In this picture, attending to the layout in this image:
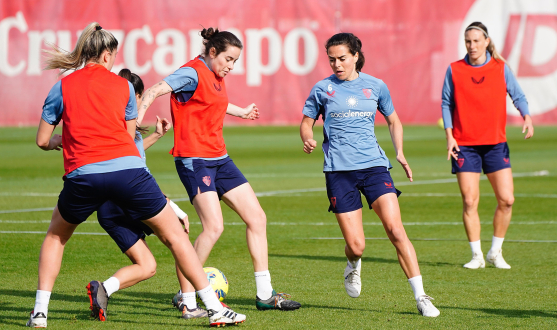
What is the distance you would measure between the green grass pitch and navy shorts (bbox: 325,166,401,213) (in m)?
0.78

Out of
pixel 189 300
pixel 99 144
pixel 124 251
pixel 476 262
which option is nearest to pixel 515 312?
pixel 476 262

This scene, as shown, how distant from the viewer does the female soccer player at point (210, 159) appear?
20.0 ft

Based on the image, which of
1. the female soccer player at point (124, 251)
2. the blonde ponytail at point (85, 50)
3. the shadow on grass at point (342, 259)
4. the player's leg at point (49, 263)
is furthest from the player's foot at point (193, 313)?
the shadow on grass at point (342, 259)

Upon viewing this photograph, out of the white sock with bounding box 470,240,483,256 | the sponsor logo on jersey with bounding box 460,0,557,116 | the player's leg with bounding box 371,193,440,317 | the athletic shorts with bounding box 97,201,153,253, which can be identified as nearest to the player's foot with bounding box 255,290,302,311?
the player's leg with bounding box 371,193,440,317

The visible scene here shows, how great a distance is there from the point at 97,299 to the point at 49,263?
18.1 inches

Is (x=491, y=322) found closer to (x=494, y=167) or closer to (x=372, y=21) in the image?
(x=494, y=167)

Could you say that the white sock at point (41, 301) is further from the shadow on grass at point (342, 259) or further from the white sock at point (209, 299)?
the shadow on grass at point (342, 259)

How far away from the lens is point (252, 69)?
29.4 metres

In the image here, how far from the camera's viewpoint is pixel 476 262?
25.9 feet

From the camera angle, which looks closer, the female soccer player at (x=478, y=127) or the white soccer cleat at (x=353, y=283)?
the white soccer cleat at (x=353, y=283)

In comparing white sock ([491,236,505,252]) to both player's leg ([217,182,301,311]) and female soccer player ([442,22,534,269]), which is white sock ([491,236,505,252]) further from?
player's leg ([217,182,301,311])

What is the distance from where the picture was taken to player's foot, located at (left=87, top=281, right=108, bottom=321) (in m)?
5.64

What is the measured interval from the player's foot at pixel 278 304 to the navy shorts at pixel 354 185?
84cm

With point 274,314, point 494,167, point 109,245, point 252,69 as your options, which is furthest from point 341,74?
point 252,69
